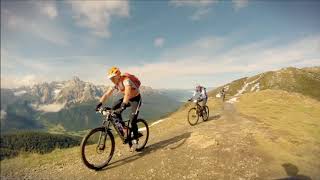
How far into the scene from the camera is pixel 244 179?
11328 millimetres

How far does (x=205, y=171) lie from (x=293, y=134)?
351 inches

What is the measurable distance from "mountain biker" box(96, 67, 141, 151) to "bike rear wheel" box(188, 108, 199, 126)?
11.6m

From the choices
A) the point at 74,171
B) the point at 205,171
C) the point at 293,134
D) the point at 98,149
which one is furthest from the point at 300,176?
the point at 74,171

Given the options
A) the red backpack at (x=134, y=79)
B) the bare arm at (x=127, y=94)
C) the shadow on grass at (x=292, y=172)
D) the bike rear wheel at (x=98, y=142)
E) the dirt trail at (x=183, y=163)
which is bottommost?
the shadow on grass at (x=292, y=172)

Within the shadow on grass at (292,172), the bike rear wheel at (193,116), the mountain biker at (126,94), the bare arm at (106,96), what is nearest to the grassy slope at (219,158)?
the shadow on grass at (292,172)

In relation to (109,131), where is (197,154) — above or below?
below

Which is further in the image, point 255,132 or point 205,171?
point 255,132

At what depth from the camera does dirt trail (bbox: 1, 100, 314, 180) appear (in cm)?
1231

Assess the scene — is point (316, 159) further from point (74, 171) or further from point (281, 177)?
point (74, 171)

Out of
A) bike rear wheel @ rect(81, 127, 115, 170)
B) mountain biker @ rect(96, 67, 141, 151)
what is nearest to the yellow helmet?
mountain biker @ rect(96, 67, 141, 151)

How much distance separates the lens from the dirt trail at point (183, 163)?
12312 millimetres

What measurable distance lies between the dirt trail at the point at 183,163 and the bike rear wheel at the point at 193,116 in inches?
308

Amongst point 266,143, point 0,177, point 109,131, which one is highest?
point 109,131

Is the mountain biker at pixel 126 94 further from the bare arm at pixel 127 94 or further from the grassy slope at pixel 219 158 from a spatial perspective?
the grassy slope at pixel 219 158
